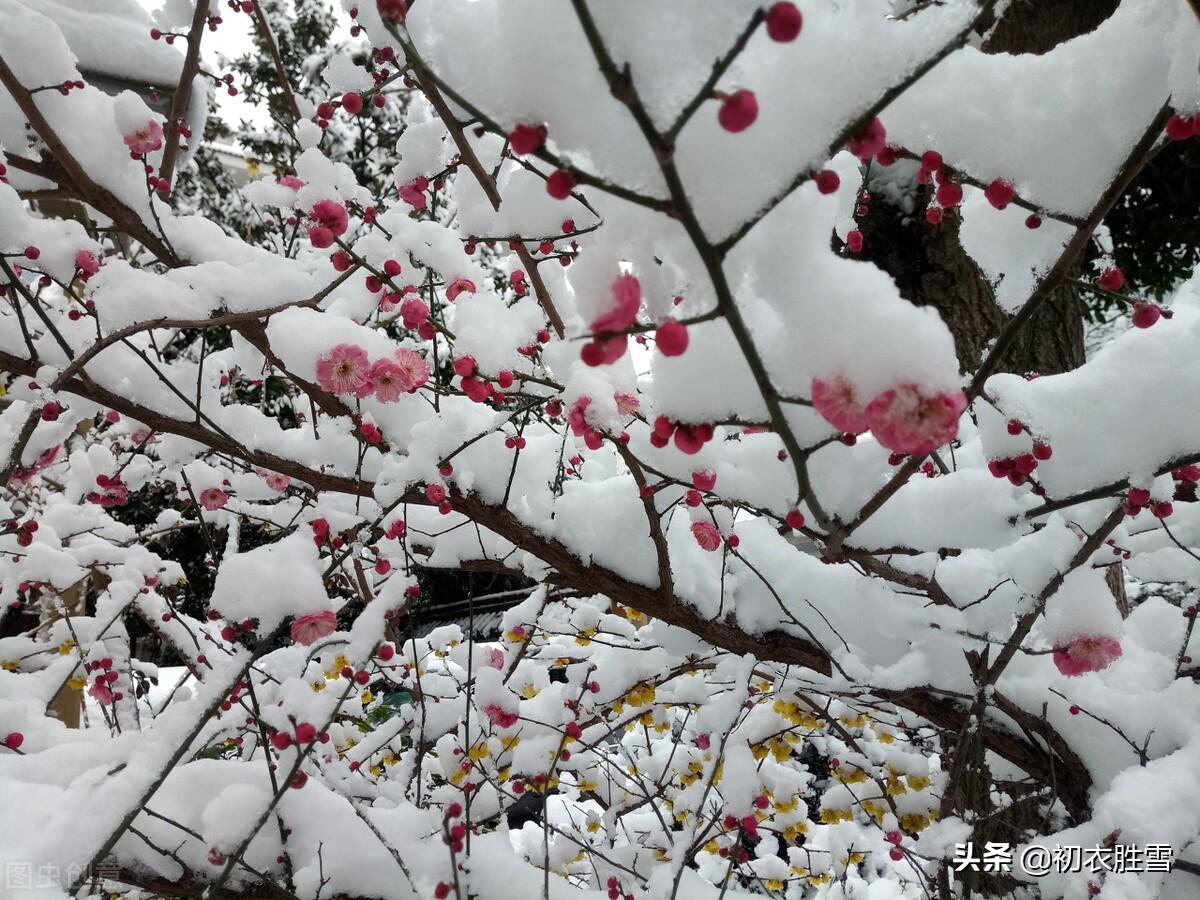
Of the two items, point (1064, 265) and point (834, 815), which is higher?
point (1064, 265)

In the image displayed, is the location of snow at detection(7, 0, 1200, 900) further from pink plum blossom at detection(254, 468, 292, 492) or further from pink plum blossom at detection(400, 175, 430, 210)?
pink plum blossom at detection(400, 175, 430, 210)

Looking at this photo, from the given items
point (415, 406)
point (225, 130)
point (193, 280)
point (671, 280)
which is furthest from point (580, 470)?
point (225, 130)

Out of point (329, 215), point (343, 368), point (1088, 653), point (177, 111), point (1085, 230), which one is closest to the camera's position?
point (1085, 230)

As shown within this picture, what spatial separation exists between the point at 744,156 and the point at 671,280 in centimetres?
18

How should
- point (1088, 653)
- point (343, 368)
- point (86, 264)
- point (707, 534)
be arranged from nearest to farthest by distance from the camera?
point (1088, 653) → point (343, 368) → point (707, 534) → point (86, 264)

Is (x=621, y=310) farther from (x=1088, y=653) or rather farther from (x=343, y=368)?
(x=1088, y=653)

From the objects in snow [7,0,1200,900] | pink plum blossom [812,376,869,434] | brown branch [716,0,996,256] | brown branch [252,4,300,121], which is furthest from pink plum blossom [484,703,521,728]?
brown branch [252,4,300,121]

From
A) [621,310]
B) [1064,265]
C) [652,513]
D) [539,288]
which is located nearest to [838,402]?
[621,310]

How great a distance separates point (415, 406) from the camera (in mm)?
2219

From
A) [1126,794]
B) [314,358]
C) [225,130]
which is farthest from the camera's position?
[225,130]

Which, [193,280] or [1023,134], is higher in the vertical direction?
[193,280]

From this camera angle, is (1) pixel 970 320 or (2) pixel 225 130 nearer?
(1) pixel 970 320

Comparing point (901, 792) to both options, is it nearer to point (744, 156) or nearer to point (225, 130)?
point (744, 156)

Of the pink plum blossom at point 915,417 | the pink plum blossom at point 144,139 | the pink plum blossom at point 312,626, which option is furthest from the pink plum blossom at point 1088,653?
the pink plum blossom at point 144,139
